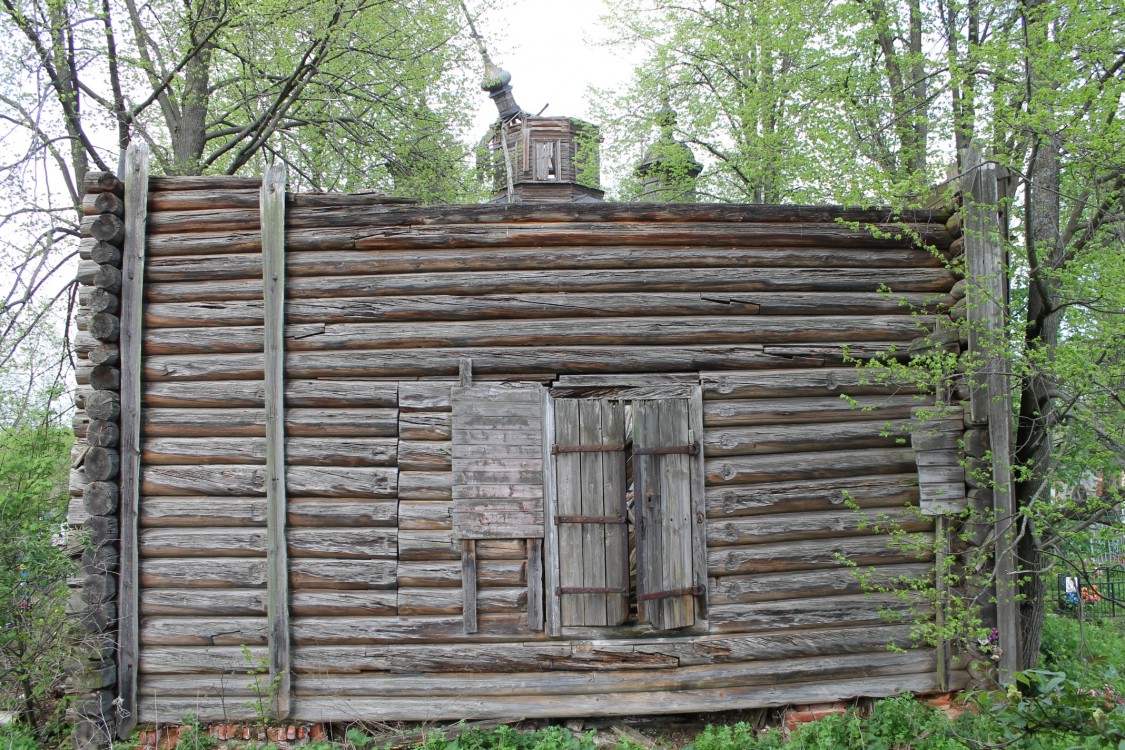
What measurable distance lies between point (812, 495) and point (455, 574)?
2846mm

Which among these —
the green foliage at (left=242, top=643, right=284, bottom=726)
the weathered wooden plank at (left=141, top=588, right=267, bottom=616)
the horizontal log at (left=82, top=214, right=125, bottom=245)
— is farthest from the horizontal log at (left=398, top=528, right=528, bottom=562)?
the horizontal log at (left=82, top=214, right=125, bottom=245)

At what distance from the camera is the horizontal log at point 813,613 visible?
5867mm

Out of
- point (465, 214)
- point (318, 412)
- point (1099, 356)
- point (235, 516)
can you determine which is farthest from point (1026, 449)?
point (235, 516)

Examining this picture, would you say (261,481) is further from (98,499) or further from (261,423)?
(98,499)

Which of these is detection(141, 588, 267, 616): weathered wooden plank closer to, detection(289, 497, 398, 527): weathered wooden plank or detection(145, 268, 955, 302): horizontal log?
detection(289, 497, 398, 527): weathered wooden plank

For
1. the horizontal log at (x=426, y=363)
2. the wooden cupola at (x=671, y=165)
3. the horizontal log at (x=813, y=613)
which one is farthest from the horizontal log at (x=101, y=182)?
the wooden cupola at (x=671, y=165)

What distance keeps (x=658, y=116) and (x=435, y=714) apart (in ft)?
43.3

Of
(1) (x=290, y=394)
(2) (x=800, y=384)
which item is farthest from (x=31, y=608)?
(2) (x=800, y=384)

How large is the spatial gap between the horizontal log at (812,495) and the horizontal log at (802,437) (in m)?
0.27

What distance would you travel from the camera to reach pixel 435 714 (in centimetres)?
570

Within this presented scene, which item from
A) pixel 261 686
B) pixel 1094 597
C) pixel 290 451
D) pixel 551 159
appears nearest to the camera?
pixel 261 686

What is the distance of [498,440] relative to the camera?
587cm

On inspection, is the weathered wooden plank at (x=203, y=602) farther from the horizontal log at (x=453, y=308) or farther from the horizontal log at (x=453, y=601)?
the horizontal log at (x=453, y=308)

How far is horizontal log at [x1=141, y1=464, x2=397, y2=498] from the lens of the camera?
19.2 ft
